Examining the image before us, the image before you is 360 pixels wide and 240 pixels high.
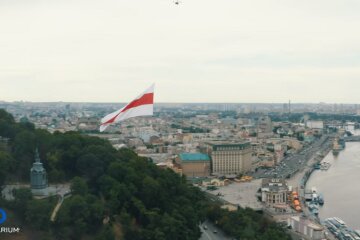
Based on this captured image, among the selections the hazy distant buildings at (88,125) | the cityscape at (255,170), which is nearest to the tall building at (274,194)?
the cityscape at (255,170)

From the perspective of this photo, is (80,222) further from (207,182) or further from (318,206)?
(207,182)

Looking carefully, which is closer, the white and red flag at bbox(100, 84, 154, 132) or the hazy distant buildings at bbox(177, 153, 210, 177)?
the white and red flag at bbox(100, 84, 154, 132)

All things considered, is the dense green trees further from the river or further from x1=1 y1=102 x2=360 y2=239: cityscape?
the river

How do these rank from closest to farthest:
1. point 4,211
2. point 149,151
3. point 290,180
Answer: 1. point 4,211
2. point 290,180
3. point 149,151

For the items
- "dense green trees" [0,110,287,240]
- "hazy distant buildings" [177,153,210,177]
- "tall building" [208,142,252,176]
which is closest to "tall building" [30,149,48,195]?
"dense green trees" [0,110,287,240]

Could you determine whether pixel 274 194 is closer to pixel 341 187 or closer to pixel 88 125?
pixel 341 187

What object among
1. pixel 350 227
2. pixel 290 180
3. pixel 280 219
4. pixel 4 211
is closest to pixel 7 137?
pixel 4 211

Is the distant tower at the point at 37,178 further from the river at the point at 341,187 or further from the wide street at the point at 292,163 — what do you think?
the wide street at the point at 292,163
